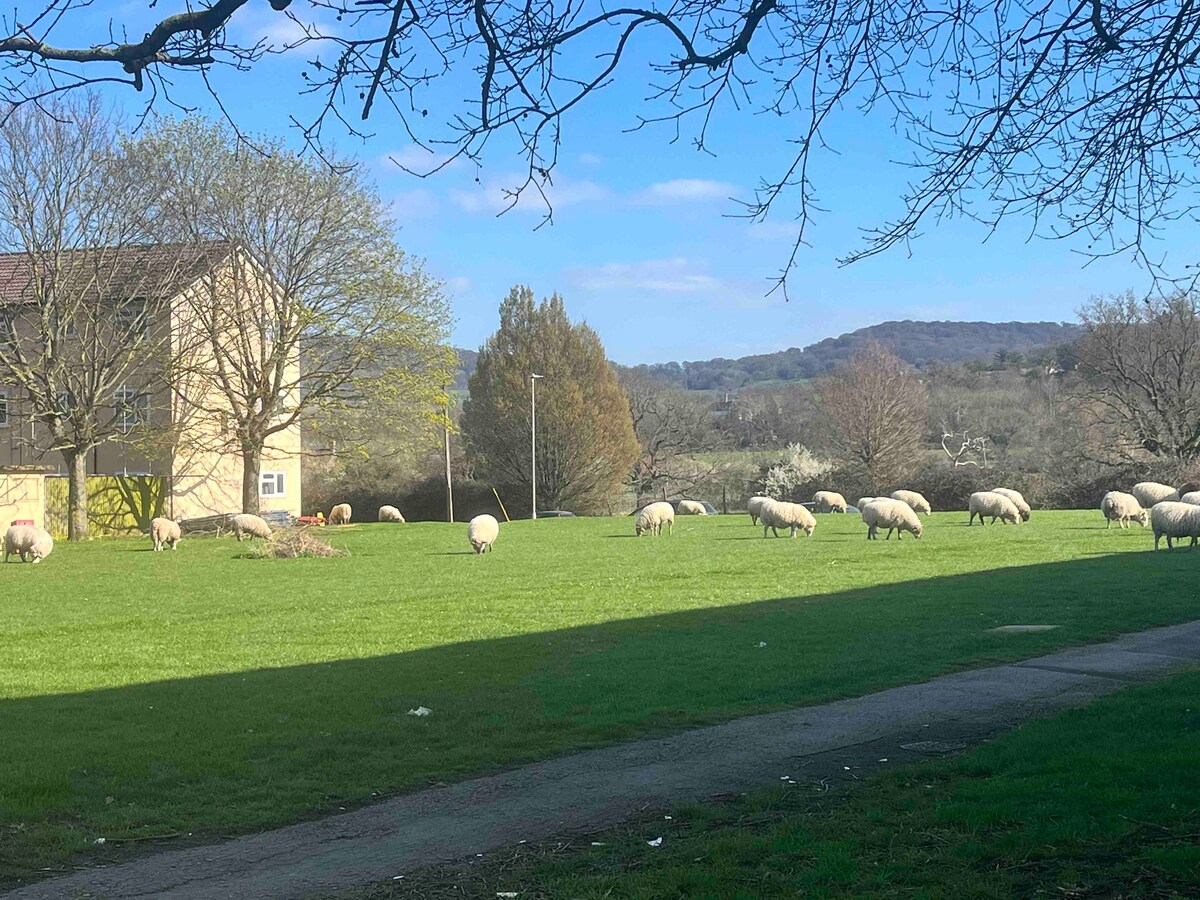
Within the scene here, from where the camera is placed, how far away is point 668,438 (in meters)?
87.1

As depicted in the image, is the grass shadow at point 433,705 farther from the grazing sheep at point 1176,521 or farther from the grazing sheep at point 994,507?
the grazing sheep at point 994,507

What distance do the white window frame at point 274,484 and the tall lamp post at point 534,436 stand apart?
49.7ft

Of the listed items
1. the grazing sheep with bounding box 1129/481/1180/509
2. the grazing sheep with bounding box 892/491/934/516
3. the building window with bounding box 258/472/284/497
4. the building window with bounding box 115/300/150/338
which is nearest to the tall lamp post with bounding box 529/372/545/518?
the building window with bounding box 258/472/284/497

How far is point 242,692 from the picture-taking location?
445 inches

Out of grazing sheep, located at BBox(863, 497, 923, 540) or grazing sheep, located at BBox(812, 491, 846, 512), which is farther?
grazing sheep, located at BBox(812, 491, 846, 512)

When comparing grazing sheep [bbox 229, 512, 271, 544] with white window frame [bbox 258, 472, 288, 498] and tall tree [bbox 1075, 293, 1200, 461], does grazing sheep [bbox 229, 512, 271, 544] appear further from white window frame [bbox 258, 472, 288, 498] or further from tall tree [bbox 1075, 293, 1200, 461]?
tall tree [bbox 1075, 293, 1200, 461]

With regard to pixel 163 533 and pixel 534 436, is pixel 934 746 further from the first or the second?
pixel 534 436

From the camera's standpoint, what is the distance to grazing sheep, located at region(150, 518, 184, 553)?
35.4 metres

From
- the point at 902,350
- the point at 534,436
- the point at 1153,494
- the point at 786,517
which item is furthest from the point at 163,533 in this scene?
the point at 902,350

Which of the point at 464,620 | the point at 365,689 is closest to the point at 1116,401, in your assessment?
the point at 464,620

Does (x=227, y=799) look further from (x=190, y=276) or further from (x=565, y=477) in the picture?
(x=565, y=477)

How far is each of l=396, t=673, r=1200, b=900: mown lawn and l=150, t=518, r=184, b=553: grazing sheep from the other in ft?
104

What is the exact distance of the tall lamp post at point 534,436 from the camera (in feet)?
214

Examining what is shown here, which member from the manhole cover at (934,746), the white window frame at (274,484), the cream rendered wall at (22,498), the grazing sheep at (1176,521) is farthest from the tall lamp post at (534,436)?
the manhole cover at (934,746)
